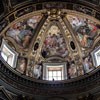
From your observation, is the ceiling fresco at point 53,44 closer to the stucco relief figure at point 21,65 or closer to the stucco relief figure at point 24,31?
the stucco relief figure at point 24,31

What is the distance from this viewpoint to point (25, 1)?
20750 millimetres

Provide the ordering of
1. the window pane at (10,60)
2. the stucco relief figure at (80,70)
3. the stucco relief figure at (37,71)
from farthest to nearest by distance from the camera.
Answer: the stucco relief figure at (37,71)
the stucco relief figure at (80,70)
the window pane at (10,60)

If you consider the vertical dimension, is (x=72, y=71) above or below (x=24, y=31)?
below

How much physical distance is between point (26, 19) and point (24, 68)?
3471mm

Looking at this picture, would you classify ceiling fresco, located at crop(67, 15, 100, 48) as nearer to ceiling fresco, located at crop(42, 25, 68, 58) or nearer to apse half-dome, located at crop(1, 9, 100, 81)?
apse half-dome, located at crop(1, 9, 100, 81)

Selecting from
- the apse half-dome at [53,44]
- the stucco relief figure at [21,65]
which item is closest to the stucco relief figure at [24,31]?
the apse half-dome at [53,44]

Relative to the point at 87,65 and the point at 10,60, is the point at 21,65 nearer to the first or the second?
the point at 10,60

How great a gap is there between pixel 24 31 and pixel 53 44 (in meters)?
2.48

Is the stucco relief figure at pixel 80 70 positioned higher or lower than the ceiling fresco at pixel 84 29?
lower

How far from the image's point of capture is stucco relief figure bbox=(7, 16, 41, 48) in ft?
72.8

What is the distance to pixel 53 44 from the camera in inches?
933

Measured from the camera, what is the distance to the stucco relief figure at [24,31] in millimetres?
22203

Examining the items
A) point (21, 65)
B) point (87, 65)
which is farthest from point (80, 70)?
point (21, 65)

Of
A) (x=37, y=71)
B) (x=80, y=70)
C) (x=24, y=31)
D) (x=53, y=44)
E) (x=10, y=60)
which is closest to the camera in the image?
(x=10, y=60)
